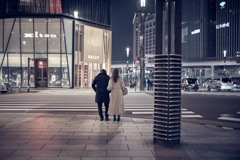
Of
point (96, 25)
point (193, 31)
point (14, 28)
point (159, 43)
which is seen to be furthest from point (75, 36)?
point (193, 31)

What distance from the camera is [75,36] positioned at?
37594 millimetres

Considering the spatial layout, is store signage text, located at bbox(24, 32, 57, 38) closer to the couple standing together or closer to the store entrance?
the store entrance

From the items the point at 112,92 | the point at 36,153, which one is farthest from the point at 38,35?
the point at 36,153

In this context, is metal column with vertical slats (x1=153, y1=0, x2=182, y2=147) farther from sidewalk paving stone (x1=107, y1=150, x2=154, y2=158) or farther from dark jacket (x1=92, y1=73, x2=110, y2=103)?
dark jacket (x1=92, y1=73, x2=110, y2=103)

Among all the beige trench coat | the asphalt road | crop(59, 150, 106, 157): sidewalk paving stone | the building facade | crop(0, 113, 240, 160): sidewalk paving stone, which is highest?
the building facade

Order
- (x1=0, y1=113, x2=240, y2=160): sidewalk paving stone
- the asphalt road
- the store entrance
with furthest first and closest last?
1. the store entrance
2. the asphalt road
3. (x1=0, y1=113, x2=240, y2=160): sidewalk paving stone

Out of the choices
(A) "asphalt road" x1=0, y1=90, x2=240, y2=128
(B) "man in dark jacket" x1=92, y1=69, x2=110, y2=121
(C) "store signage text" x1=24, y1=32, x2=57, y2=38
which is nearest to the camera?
(B) "man in dark jacket" x1=92, y1=69, x2=110, y2=121

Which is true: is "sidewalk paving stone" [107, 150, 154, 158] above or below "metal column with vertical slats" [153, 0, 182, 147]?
below

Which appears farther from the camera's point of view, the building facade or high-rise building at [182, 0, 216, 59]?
high-rise building at [182, 0, 216, 59]

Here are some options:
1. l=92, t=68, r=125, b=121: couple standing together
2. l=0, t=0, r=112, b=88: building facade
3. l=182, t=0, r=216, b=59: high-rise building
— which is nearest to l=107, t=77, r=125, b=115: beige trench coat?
l=92, t=68, r=125, b=121: couple standing together

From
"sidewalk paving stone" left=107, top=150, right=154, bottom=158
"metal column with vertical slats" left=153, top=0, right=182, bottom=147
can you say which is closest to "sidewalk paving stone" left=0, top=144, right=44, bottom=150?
"sidewalk paving stone" left=107, top=150, right=154, bottom=158

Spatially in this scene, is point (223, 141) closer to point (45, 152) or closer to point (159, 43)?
point (159, 43)

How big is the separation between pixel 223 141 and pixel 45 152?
4178 mm

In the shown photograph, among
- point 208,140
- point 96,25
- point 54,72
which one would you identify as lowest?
point 208,140
